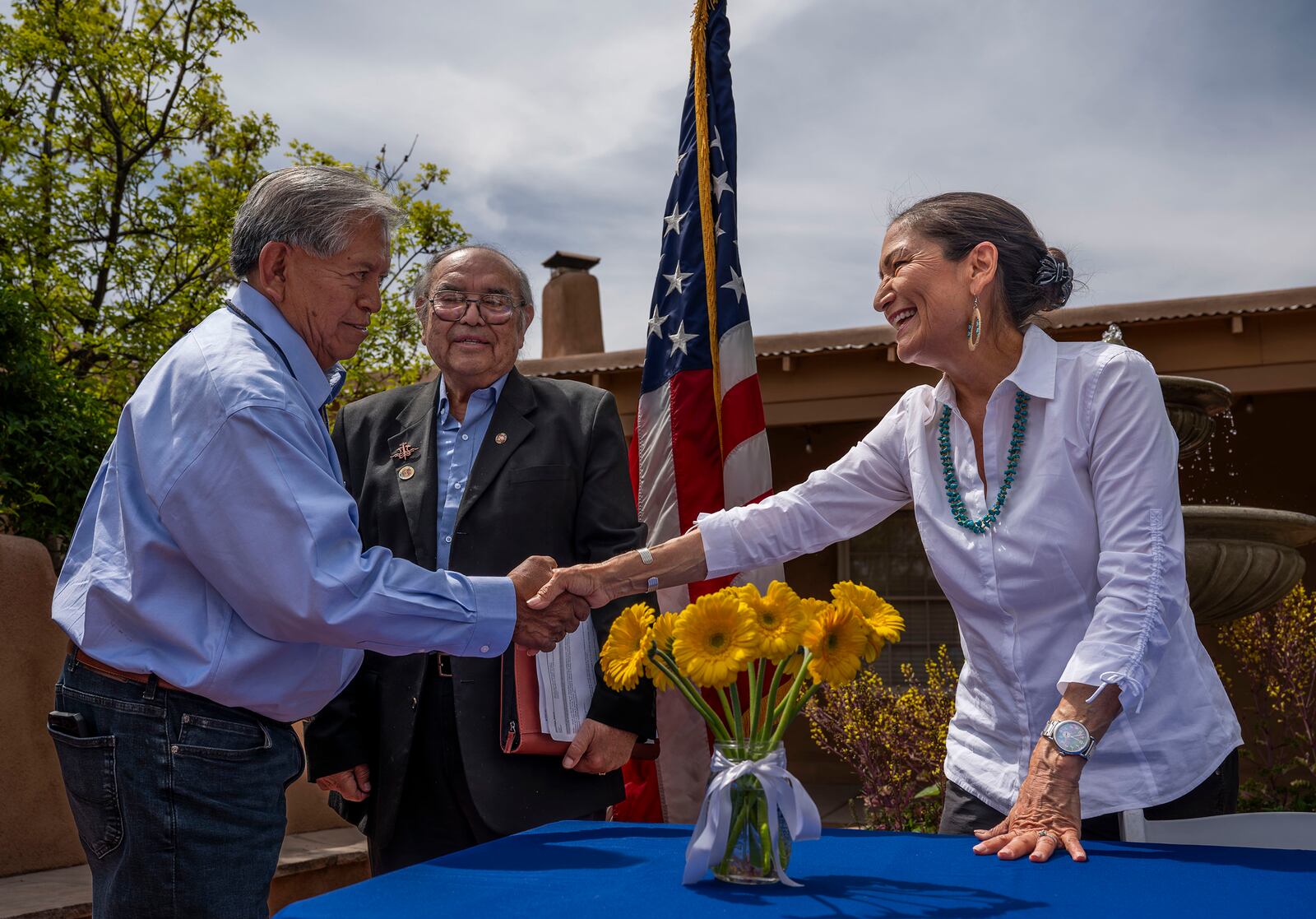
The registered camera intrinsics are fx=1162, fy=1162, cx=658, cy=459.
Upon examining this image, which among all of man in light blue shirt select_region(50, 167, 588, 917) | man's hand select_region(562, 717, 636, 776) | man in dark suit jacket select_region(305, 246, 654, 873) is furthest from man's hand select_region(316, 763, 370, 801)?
man in light blue shirt select_region(50, 167, 588, 917)

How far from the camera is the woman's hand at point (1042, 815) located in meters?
1.93

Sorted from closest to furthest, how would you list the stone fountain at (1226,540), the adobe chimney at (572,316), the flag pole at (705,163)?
the flag pole at (705,163), the stone fountain at (1226,540), the adobe chimney at (572,316)

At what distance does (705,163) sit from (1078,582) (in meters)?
2.59

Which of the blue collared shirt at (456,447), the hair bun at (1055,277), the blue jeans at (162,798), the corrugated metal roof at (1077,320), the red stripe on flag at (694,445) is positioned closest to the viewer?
the blue jeans at (162,798)

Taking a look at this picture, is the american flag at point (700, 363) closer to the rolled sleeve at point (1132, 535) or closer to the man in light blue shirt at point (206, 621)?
the rolled sleeve at point (1132, 535)

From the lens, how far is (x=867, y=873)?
185 cm

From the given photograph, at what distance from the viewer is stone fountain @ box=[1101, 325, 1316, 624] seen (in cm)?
452

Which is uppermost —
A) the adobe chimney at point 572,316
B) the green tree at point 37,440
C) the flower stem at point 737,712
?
the adobe chimney at point 572,316

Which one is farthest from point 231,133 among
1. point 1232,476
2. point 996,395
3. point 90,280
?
point 996,395

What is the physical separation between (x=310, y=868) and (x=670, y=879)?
176 inches

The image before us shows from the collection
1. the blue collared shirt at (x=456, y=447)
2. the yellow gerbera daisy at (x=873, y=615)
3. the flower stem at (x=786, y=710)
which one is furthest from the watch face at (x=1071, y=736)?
the blue collared shirt at (x=456, y=447)

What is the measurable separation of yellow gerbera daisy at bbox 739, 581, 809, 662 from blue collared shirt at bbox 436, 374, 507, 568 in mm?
1304

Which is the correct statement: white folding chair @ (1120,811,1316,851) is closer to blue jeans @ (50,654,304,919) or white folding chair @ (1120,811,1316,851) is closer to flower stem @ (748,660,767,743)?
flower stem @ (748,660,767,743)

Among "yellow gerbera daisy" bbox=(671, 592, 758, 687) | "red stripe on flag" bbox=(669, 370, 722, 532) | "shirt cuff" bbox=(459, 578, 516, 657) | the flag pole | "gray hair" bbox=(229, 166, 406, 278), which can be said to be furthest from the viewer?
the flag pole
